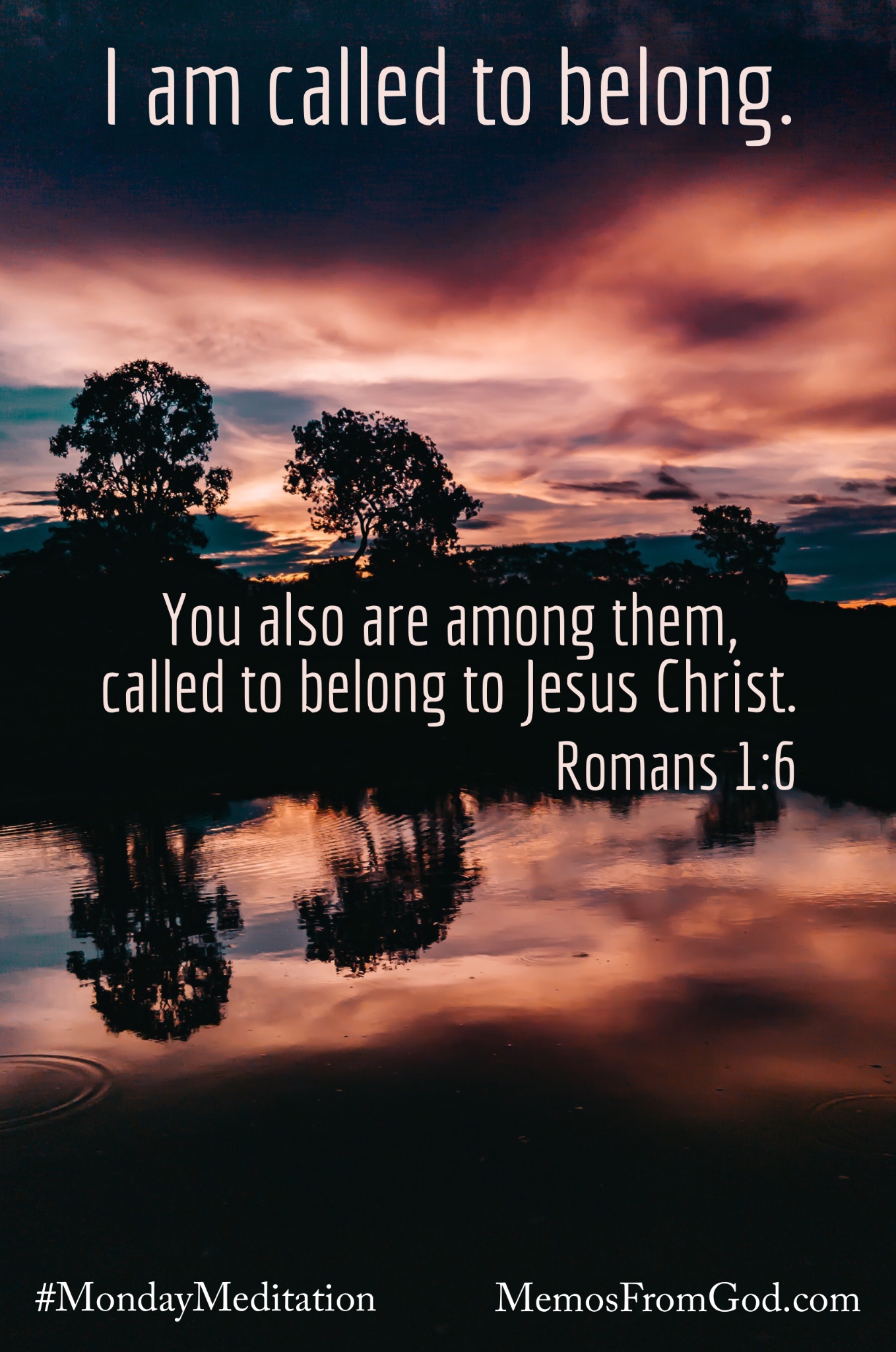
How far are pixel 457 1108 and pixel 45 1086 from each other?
2.87m

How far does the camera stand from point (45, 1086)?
6.79m

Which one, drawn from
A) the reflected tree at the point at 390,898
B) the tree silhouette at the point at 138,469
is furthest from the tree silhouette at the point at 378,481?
the reflected tree at the point at 390,898

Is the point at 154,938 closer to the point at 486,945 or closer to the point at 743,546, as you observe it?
the point at 486,945

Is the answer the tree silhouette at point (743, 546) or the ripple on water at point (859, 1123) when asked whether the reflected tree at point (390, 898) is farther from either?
the tree silhouette at point (743, 546)

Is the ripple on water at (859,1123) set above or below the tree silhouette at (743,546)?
below

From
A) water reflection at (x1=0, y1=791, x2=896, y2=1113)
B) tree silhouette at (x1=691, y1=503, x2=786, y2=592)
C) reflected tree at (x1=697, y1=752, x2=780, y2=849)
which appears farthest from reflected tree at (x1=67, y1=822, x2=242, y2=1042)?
tree silhouette at (x1=691, y1=503, x2=786, y2=592)

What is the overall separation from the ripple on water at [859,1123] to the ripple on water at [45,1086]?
4.62 metres

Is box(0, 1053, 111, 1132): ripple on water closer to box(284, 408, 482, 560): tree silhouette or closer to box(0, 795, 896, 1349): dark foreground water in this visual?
box(0, 795, 896, 1349): dark foreground water

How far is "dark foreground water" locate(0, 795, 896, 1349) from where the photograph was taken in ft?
14.8

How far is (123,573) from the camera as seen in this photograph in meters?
41.8

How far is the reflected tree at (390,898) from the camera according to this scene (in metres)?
9.97

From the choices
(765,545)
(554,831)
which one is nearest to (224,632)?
(554,831)

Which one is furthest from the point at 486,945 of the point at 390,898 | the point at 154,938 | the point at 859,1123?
the point at 859,1123

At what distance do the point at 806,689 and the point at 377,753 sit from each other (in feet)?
108
